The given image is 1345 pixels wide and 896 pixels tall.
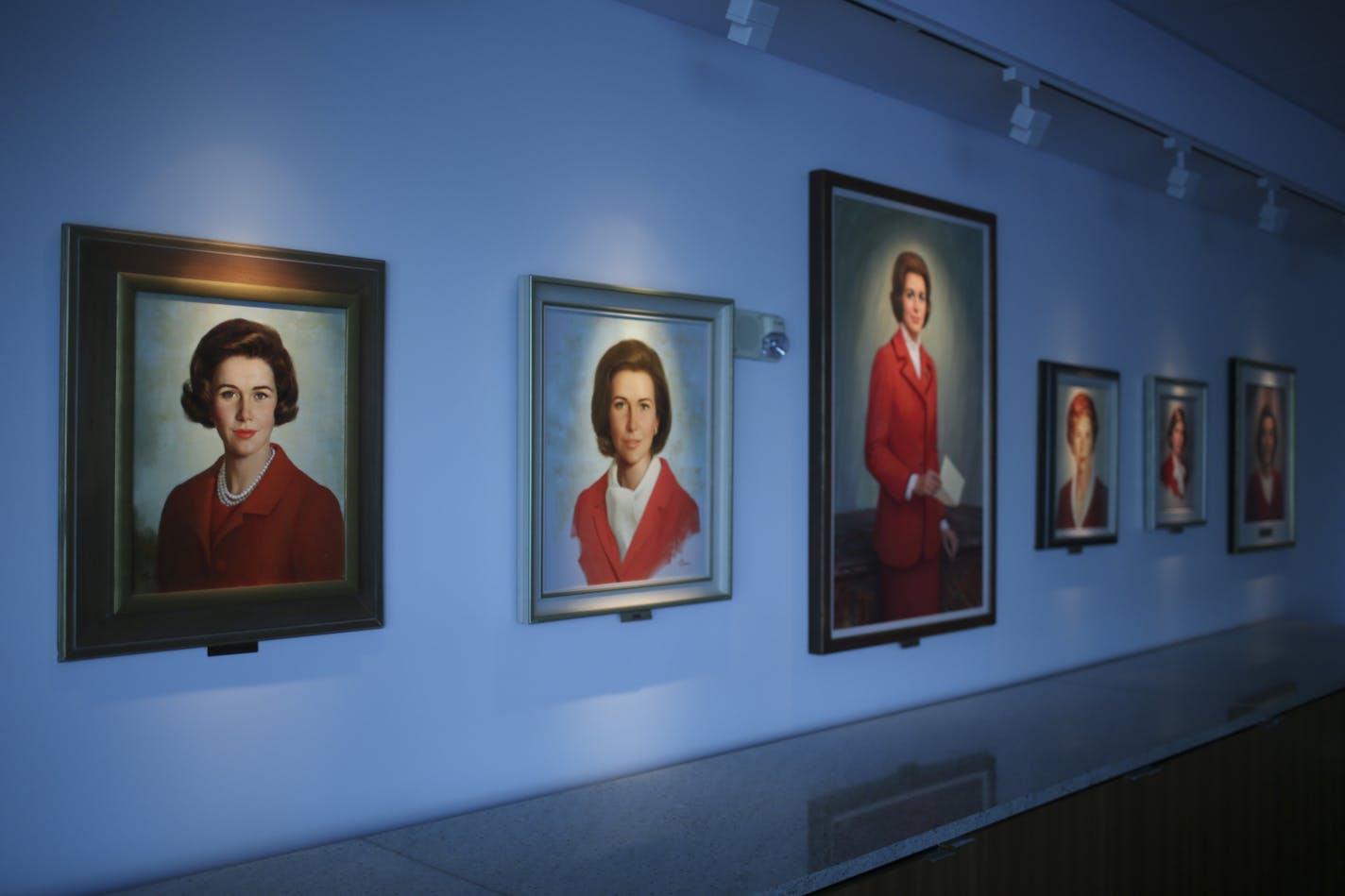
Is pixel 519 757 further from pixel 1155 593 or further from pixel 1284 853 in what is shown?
pixel 1155 593

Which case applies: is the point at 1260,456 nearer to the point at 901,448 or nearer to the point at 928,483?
the point at 928,483

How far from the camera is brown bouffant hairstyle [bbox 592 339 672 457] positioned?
10.9 ft

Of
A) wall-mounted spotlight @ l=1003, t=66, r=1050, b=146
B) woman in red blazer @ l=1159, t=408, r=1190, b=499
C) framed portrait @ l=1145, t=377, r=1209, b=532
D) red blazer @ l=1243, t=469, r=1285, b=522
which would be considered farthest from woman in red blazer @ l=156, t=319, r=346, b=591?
red blazer @ l=1243, t=469, r=1285, b=522

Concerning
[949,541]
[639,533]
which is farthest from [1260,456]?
[639,533]

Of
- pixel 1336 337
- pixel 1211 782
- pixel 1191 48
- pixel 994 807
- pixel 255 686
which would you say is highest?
pixel 1191 48

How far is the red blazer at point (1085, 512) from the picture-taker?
5.25 metres

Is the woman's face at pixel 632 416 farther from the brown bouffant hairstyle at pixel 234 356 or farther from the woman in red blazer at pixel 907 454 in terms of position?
the woman in red blazer at pixel 907 454

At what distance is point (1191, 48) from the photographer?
17.4ft

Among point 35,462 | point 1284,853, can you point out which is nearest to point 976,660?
point 1284,853

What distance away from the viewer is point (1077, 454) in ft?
17.6

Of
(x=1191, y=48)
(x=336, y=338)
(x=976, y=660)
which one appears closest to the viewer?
(x=336, y=338)

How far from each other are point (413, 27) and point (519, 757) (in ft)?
6.55

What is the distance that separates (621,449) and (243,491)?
45.3 inches

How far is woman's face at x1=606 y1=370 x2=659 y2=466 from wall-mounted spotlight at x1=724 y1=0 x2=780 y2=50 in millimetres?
1008
